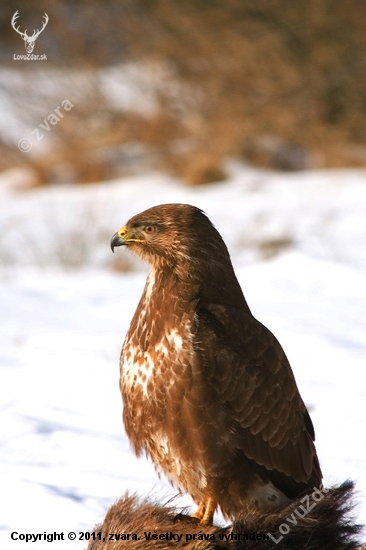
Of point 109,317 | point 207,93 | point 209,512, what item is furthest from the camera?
point 207,93

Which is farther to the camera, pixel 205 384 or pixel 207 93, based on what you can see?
pixel 207 93

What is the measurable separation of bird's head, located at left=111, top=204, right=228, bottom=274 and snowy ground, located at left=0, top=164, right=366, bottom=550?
1.13 metres

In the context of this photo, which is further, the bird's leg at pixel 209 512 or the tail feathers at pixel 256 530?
the bird's leg at pixel 209 512

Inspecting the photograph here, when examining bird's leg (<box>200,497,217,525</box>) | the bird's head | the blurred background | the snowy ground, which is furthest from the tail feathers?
the blurred background

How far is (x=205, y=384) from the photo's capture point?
329 centimetres

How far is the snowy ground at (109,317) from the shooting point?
4.42 metres

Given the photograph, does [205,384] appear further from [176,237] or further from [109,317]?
[109,317]

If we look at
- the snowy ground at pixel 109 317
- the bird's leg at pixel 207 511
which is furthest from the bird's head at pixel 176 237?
the snowy ground at pixel 109 317

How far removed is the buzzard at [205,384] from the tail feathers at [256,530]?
141 mm

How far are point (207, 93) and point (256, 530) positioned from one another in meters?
11.8

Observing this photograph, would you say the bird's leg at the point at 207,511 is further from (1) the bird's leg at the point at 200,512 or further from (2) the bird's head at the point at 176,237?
(2) the bird's head at the point at 176,237

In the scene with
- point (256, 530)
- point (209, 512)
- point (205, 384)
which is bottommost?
point (256, 530)

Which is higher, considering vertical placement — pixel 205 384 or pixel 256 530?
pixel 205 384

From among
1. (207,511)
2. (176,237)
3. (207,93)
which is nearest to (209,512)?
(207,511)
